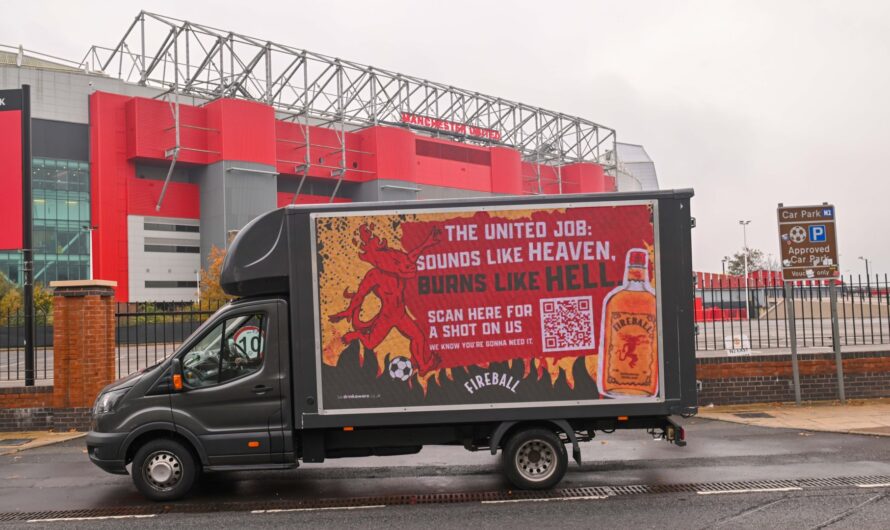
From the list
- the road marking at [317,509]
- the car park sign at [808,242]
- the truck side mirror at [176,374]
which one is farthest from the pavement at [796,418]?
the road marking at [317,509]

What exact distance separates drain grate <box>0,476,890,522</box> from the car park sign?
19.1 feet

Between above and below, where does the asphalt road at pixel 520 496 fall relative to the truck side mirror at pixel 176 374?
below

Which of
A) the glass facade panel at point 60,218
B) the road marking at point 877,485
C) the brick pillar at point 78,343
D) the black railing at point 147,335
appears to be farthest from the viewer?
the glass facade panel at point 60,218

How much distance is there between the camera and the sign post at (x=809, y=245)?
13.1 metres

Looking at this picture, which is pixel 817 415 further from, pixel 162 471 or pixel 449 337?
pixel 162 471

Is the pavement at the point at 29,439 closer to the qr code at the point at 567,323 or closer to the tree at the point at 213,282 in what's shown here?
the qr code at the point at 567,323

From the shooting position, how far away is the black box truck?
7.68 m

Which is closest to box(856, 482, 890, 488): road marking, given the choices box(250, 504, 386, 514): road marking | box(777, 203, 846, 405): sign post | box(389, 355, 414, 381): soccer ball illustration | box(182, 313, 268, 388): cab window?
box(389, 355, 414, 381): soccer ball illustration

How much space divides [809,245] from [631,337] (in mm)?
7297

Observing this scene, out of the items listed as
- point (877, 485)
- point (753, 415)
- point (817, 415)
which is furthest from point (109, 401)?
point (817, 415)

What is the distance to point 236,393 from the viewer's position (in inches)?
304

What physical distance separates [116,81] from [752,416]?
1973 inches

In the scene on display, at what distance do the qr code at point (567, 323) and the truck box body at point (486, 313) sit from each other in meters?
0.01

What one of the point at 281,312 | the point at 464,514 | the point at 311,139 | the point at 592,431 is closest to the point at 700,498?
the point at 592,431
